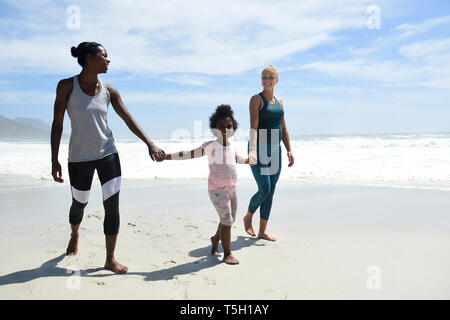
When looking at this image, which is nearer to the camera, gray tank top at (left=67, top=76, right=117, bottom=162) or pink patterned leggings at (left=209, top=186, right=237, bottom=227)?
gray tank top at (left=67, top=76, right=117, bottom=162)

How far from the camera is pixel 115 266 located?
9.78 ft

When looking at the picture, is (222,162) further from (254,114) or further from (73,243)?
(73,243)

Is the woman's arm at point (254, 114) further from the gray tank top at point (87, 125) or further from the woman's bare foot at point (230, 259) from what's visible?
the gray tank top at point (87, 125)

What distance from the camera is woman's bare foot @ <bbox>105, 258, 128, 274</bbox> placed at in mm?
2955

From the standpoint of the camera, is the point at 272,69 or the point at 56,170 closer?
the point at 56,170

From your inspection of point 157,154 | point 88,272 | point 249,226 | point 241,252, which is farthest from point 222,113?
point 88,272

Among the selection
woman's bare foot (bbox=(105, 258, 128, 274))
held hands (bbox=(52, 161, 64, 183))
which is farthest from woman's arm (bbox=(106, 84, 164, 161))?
woman's bare foot (bbox=(105, 258, 128, 274))

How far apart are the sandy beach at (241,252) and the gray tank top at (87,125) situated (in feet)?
3.35

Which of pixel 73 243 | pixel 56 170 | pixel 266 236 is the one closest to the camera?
pixel 56 170

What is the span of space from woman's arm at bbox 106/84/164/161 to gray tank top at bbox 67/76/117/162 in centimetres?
14

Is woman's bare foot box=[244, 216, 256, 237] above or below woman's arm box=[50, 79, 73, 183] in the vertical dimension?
below

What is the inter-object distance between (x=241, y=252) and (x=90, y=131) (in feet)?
6.20

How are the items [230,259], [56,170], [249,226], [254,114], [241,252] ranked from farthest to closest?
[249,226]
[254,114]
[241,252]
[230,259]
[56,170]

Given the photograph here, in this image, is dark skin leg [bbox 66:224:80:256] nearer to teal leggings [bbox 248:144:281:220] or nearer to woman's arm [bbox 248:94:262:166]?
teal leggings [bbox 248:144:281:220]
